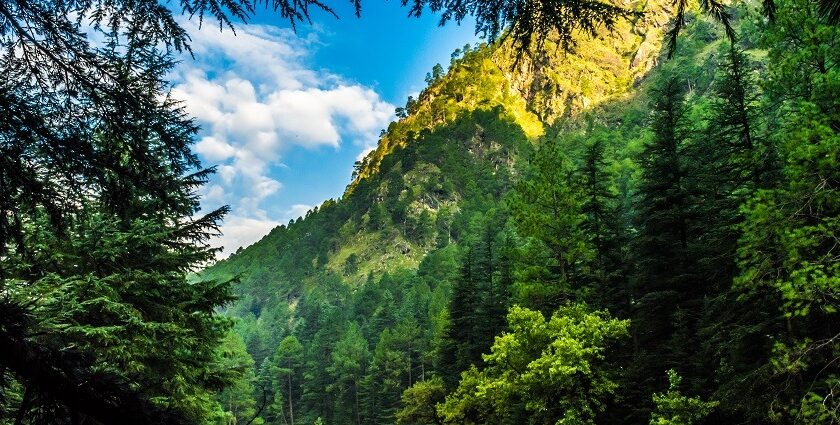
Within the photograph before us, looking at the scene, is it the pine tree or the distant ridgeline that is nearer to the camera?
the distant ridgeline

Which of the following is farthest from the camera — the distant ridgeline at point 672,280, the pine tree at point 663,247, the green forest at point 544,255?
the pine tree at point 663,247

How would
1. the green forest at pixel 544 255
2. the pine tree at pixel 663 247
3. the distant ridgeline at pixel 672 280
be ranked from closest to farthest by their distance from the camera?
the green forest at pixel 544 255
the distant ridgeline at pixel 672 280
the pine tree at pixel 663 247

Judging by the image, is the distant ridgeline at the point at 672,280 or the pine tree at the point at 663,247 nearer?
the distant ridgeline at the point at 672,280

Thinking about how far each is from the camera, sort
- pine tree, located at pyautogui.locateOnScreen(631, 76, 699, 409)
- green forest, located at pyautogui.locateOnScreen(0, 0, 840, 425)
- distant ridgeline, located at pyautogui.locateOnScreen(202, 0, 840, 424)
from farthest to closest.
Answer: pine tree, located at pyautogui.locateOnScreen(631, 76, 699, 409) < distant ridgeline, located at pyautogui.locateOnScreen(202, 0, 840, 424) < green forest, located at pyautogui.locateOnScreen(0, 0, 840, 425)

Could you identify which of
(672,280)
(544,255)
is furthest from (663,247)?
(544,255)

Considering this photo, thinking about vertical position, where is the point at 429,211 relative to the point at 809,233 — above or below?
above

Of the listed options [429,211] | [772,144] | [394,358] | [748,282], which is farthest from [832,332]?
[429,211]

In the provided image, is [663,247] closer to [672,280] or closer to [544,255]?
[672,280]

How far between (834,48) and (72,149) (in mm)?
13243

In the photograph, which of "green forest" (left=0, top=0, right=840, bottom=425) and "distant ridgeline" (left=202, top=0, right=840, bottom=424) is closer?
"green forest" (left=0, top=0, right=840, bottom=425)

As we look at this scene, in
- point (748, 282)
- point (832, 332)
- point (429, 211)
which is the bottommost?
point (832, 332)

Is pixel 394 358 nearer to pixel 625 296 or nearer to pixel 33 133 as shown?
pixel 625 296

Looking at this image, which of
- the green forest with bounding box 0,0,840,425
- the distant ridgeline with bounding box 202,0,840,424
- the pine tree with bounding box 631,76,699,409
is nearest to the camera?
the green forest with bounding box 0,0,840,425

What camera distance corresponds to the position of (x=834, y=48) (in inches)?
408
